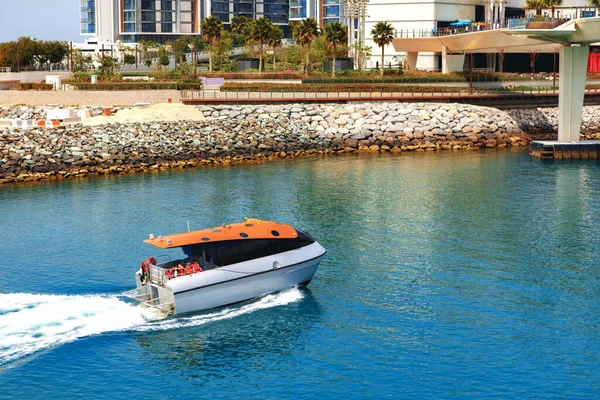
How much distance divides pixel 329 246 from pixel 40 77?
85856 mm

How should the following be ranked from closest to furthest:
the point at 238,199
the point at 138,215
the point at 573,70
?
the point at 138,215 < the point at 238,199 < the point at 573,70

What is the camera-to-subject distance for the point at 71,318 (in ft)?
106

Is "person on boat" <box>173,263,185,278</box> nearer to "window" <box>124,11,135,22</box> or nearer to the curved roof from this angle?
the curved roof

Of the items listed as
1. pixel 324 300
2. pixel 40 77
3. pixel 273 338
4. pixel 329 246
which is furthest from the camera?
pixel 40 77

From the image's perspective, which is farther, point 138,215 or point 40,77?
point 40,77

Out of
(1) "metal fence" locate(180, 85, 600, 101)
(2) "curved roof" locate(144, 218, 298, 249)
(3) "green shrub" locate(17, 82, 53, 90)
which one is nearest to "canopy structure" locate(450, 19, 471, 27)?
(1) "metal fence" locate(180, 85, 600, 101)

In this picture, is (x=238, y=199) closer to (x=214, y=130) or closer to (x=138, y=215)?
(x=138, y=215)

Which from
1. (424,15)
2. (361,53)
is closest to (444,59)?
(424,15)

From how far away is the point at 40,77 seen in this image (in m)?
119

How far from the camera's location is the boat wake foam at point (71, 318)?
3047 centimetres

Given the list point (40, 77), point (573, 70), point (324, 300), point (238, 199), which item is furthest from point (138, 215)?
point (40, 77)

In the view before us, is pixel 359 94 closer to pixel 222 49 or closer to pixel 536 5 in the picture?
pixel 536 5

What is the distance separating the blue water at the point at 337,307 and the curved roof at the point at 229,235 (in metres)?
2.55

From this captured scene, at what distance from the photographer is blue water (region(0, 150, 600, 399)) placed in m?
28.0
